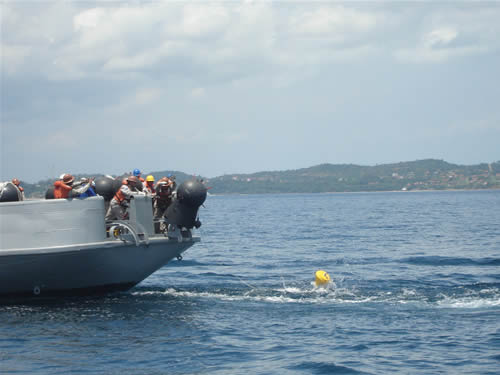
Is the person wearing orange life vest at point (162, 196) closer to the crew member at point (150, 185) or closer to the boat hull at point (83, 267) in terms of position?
the crew member at point (150, 185)

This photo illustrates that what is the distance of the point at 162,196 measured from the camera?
16.9 meters

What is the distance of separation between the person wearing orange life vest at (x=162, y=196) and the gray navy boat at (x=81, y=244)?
1.56 ft

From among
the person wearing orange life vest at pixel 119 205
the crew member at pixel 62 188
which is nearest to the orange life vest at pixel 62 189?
the crew member at pixel 62 188

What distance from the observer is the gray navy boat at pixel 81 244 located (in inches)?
585

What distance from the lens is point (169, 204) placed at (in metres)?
17.0

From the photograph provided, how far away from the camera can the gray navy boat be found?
585 inches

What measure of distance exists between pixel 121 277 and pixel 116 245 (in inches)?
59.6

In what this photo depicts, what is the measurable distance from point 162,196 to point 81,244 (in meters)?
2.75

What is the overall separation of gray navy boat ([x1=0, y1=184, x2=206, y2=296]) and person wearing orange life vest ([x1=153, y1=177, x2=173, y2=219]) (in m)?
0.47

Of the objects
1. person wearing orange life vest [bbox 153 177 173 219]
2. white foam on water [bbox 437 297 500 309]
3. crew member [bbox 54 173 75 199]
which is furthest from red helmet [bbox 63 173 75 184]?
white foam on water [bbox 437 297 500 309]

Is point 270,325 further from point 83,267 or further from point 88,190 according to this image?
point 88,190

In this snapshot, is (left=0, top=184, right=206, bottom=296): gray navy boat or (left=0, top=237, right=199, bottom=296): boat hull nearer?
(left=0, top=184, right=206, bottom=296): gray navy boat

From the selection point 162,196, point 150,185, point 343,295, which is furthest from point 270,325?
point 150,185

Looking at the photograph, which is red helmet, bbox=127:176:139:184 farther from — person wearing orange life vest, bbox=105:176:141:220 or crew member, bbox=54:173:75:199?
crew member, bbox=54:173:75:199
